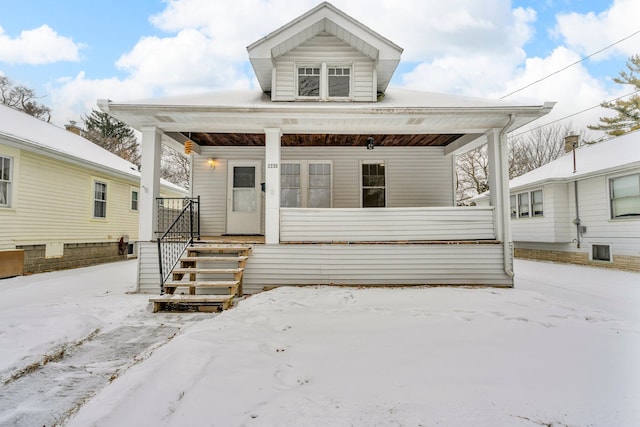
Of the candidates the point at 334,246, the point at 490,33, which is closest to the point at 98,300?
the point at 334,246

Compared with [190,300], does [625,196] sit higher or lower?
higher

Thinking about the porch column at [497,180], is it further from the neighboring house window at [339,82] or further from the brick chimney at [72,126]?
the brick chimney at [72,126]

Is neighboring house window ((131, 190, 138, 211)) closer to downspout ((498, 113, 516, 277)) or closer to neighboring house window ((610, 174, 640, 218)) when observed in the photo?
downspout ((498, 113, 516, 277))

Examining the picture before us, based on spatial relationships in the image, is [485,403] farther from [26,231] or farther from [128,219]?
[128,219]

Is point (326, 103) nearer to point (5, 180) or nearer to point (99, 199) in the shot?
point (5, 180)

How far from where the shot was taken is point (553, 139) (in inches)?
990

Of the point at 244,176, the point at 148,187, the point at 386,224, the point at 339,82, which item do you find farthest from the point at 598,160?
the point at 148,187

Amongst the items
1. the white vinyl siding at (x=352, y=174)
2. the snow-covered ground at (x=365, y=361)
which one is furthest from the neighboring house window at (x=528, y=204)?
the snow-covered ground at (x=365, y=361)

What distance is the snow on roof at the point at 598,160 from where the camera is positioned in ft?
30.2

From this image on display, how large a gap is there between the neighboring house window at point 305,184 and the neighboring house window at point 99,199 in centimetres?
714

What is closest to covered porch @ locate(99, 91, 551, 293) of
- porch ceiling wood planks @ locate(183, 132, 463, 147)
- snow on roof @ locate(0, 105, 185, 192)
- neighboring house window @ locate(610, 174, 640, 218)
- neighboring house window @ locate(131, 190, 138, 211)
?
porch ceiling wood planks @ locate(183, 132, 463, 147)

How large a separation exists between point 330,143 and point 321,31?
2.63 m

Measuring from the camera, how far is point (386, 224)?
629cm

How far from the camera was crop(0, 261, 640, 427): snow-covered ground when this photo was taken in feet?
6.27
